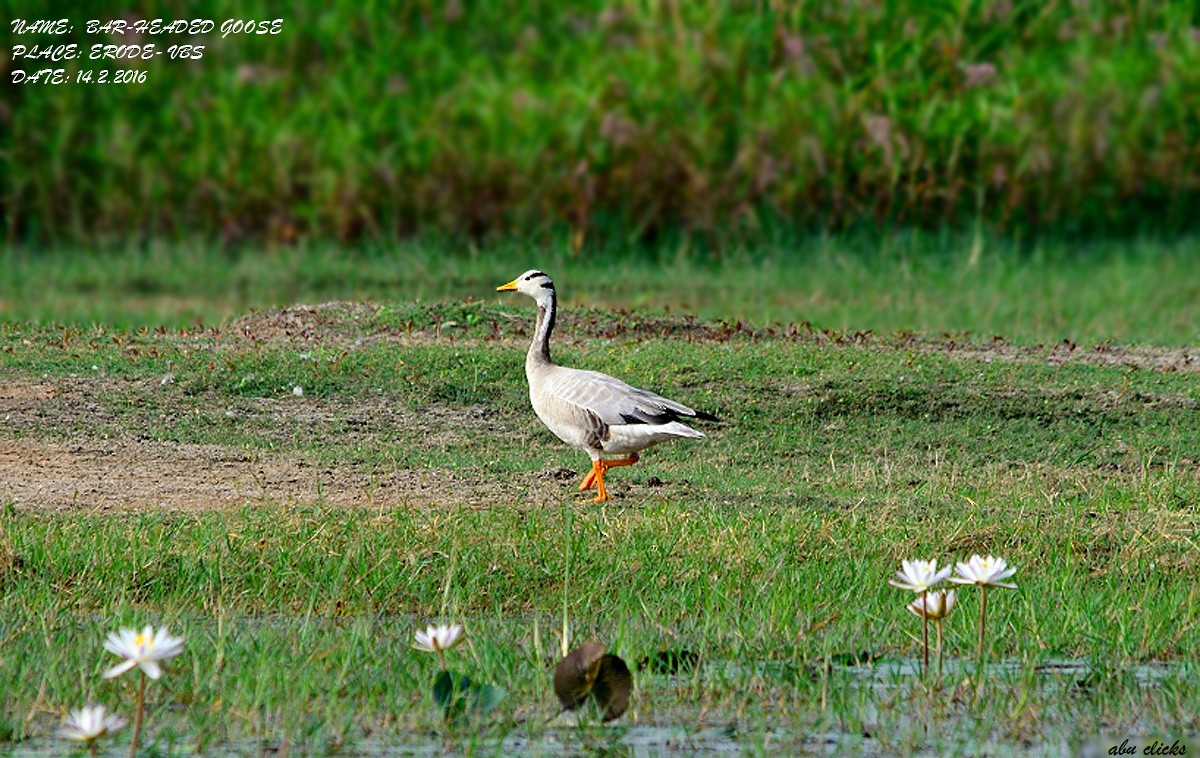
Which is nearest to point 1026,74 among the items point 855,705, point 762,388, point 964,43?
point 964,43

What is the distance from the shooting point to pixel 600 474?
30.0ft

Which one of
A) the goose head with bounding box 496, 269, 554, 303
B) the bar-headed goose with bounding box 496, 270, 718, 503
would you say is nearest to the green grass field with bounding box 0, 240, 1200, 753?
the bar-headed goose with bounding box 496, 270, 718, 503

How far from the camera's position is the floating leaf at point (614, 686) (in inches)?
208

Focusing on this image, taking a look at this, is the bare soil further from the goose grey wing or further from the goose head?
the goose head

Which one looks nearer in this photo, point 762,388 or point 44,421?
point 44,421

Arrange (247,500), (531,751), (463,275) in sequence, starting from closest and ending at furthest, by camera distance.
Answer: (531,751) → (247,500) → (463,275)

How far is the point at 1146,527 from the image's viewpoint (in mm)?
8250

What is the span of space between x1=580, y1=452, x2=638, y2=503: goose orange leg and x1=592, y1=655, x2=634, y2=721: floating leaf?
12.0 feet

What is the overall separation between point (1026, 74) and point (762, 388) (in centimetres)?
1050

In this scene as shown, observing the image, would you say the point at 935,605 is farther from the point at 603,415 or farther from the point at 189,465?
the point at 189,465

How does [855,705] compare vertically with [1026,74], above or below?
below

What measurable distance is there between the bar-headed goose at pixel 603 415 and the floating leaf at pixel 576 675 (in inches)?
144

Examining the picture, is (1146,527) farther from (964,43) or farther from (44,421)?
(964,43)

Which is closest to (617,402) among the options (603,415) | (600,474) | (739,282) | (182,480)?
(603,415)
